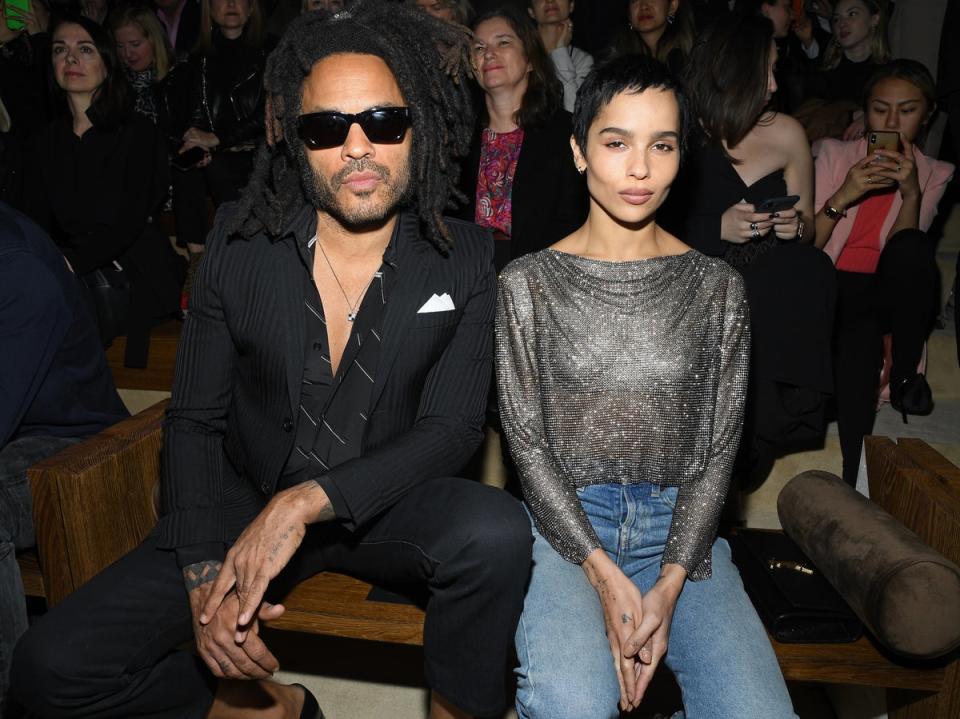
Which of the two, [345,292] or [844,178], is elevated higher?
[844,178]

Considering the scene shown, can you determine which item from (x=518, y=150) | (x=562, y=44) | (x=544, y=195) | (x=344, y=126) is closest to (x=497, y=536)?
(x=344, y=126)

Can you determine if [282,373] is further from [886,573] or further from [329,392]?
[886,573]

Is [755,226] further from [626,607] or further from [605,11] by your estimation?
[605,11]

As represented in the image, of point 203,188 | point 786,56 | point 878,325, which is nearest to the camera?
point 878,325

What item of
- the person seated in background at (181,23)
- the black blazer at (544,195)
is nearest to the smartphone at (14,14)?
the person seated in background at (181,23)

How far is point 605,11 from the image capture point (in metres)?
5.43

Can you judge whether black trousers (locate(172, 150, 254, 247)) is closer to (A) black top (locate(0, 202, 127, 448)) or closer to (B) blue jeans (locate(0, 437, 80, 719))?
(A) black top (locate(0, 202, 127, 448))

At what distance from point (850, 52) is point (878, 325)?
238 centimetres

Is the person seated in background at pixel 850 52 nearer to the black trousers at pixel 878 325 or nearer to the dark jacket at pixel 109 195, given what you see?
the black trousers at pixel 878 325

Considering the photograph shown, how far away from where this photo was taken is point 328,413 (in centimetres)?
217

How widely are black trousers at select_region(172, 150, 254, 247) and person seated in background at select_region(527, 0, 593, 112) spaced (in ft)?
5.56

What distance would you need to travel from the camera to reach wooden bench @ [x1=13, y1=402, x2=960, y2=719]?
2127 mm

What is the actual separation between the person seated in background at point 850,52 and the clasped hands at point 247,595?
13.6 feet

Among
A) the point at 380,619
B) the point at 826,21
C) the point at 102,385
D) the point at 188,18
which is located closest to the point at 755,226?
the point at 380,619
